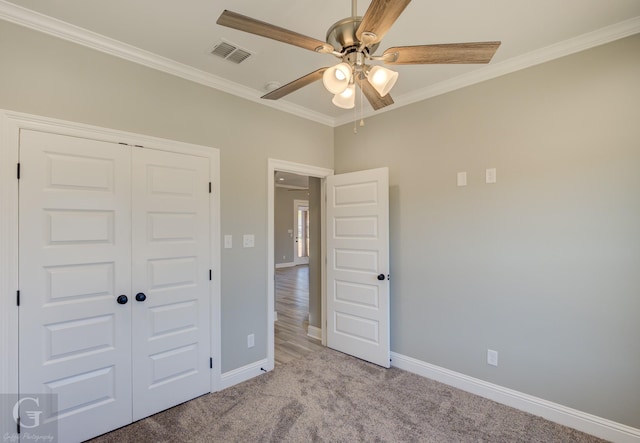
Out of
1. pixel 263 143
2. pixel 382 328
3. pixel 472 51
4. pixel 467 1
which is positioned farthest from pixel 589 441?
pixel 263 143

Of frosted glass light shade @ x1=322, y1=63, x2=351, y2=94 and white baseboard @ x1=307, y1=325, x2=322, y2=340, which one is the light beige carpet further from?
frosted glass light shade @ x1=322, y1=63, x2=351, y2=94

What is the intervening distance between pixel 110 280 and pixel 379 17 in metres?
2.33

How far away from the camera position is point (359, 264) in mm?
3346

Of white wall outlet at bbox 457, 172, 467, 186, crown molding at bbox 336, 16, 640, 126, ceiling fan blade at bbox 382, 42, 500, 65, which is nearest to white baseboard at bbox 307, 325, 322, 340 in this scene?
white wall outlet at bbox 457, 172, 467, 186

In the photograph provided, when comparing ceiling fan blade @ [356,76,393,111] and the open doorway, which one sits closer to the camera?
ceiling fan blade @ [356,76,393,111]

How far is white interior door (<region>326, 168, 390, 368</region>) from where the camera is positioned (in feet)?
10.4

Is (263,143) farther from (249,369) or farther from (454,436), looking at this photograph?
(454,436)

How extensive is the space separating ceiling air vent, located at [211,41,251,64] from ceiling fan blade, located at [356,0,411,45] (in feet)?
4.31

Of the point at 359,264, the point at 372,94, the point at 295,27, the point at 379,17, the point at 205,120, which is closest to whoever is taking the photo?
the point at 379,17

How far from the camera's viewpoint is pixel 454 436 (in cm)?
214

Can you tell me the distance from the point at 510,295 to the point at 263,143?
103 inches

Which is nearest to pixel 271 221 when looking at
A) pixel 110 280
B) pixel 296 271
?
pixel 110 280

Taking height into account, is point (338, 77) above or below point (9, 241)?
above

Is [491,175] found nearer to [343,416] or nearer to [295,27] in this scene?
[295,27]
